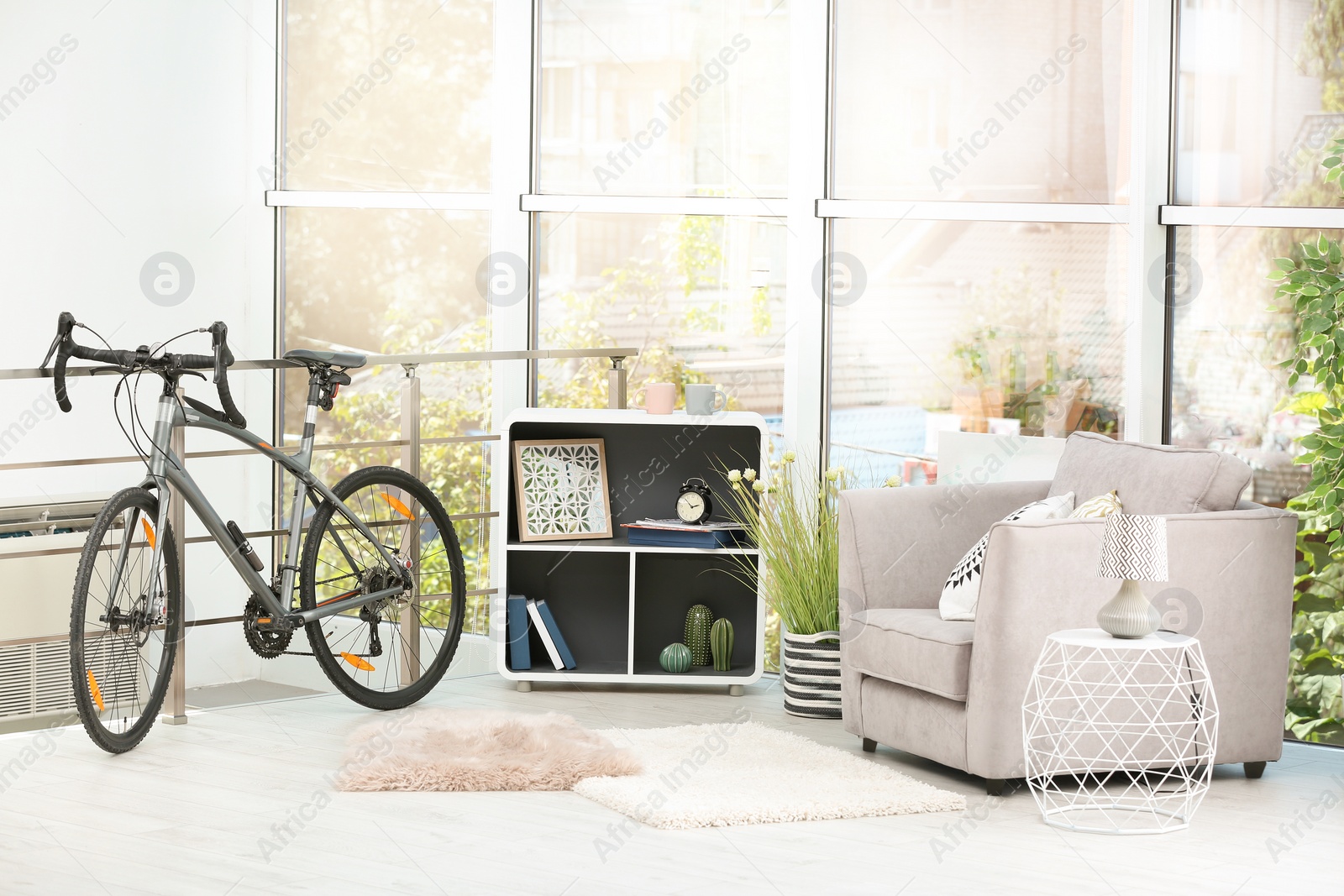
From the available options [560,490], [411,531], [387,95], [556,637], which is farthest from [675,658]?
[387,95]

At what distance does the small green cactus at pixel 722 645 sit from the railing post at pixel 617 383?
0.87 meters

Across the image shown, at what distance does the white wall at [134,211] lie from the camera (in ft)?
15.9

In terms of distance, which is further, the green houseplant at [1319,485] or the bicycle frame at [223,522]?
the green houseplant at [1319,485]

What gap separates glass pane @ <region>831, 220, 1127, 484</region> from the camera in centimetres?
437

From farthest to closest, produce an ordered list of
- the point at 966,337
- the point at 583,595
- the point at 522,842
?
the point at 583,595 → the point at 966,337 → the point at 522,842

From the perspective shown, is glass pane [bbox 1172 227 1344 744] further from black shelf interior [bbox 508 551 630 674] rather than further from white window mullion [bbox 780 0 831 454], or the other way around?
black shelf interior [bbox 508 551 630 674]

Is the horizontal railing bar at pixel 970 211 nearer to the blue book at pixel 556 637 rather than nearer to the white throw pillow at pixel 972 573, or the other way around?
the white throw pillow at pixel 972 573

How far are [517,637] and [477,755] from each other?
0.98 metres

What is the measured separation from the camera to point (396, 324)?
5.62 metres

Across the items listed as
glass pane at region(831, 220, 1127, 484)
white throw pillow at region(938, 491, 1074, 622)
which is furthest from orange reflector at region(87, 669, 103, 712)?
glass pane at region(831, 220, 1127, 484)

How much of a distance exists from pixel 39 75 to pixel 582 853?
3530 mm
